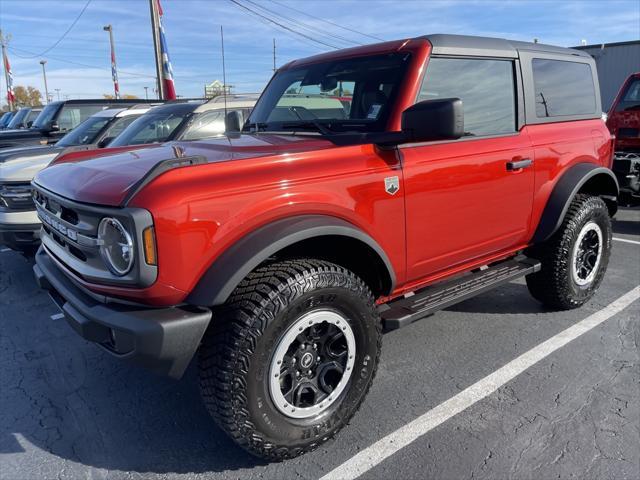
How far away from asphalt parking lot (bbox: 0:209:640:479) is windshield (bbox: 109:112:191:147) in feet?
9.23

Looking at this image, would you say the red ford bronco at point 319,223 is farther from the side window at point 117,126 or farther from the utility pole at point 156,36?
the utility pole at point 156,36

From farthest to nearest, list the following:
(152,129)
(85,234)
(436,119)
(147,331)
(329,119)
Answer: (152,129) → (329,119) → (436,119) → (85,234) → (147,331)

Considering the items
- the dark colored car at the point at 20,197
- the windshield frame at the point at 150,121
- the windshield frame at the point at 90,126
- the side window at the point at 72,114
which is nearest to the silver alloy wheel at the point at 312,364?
the dark colored car at the point at 20,197

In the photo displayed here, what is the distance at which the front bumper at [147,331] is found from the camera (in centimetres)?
205

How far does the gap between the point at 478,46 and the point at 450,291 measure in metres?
1.64

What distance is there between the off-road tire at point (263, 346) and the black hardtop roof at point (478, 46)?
1.62 meters

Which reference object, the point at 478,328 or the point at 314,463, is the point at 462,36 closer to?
the point at 478,328

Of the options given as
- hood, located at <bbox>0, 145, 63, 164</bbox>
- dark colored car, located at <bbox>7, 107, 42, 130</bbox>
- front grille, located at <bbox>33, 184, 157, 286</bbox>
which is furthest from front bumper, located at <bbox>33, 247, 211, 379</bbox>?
dark colored car, located at <bbox>7, 107, 42, 130</bbox>

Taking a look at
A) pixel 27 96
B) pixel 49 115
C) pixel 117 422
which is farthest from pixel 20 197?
pixel 27 96

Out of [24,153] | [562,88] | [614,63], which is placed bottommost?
[24,153]

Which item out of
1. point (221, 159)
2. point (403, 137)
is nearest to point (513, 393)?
point (403, 137)

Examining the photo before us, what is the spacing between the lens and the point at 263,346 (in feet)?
7.41

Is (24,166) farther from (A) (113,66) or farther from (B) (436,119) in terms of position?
(A) (113,66)

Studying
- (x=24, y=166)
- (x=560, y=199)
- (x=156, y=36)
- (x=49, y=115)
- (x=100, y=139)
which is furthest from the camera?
(x=156, y=36)
